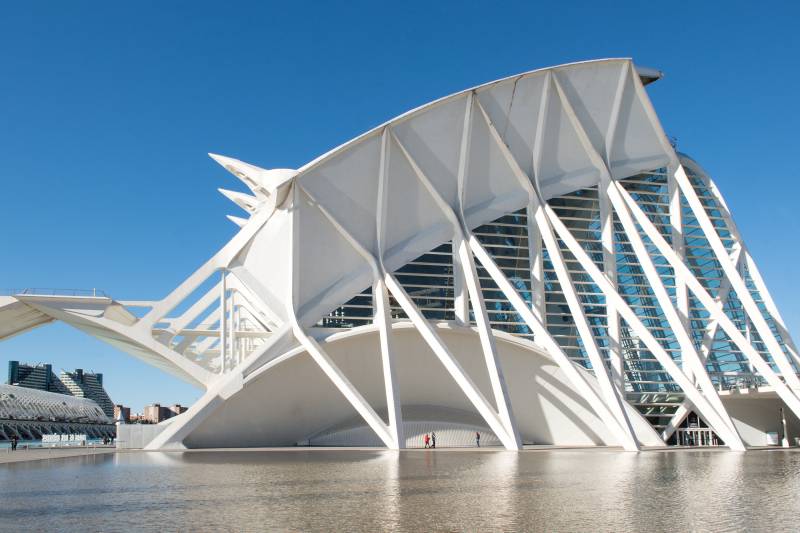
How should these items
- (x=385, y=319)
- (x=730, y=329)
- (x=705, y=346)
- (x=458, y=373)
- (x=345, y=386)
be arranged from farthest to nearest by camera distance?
(x=705, y=346) < (x=730, y=329) < (x=385, y=319) < (x=345, y=386) < (x=458, y=373)

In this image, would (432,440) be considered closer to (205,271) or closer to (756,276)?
(205,271)

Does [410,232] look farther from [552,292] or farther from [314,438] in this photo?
[314,438]

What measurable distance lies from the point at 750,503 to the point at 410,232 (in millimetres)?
21156

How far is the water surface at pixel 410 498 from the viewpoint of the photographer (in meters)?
7.50

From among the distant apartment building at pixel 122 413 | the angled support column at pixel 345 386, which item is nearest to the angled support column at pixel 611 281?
the angled support column at pixel 345 386

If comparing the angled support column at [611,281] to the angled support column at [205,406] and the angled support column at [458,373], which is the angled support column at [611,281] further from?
the angled support column at [205,406]

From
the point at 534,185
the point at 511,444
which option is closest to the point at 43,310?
the point at 511,444

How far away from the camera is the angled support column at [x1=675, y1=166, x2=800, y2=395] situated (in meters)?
26.3

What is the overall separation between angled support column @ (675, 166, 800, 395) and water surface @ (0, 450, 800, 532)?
11837mm

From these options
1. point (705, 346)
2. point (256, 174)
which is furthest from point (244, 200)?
point (705, 346)

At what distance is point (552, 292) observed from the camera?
97.9 feet

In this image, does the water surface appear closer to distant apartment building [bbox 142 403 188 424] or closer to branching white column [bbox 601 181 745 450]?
branching white column [bbox 601 181 745 450]

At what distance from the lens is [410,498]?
969 centimetres

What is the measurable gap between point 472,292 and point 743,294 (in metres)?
10.6
